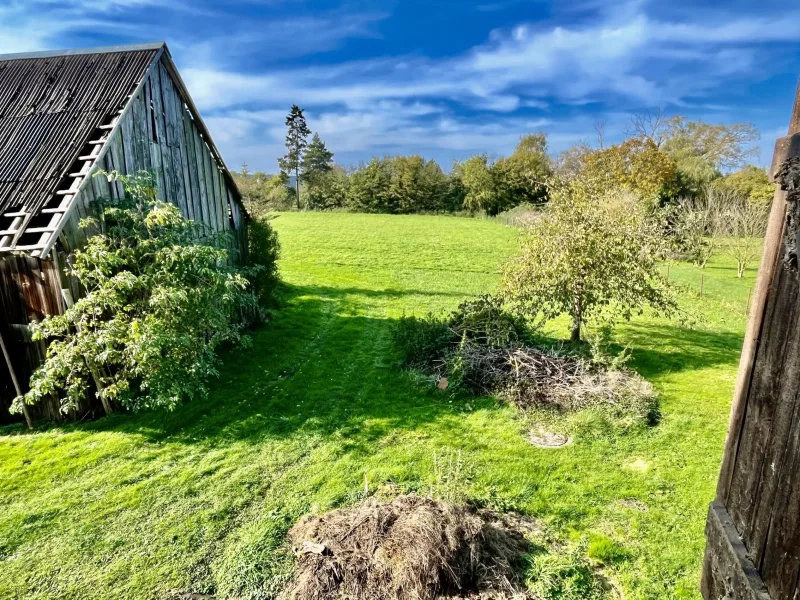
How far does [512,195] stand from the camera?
56.7 m

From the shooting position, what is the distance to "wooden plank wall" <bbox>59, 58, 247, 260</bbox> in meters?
7.91

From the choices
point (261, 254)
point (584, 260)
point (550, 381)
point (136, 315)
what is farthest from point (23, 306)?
point (584, 260)

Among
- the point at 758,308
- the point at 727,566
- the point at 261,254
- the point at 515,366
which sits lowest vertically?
the point at 515,366

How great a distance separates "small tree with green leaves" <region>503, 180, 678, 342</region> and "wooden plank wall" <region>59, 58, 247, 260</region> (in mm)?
7220

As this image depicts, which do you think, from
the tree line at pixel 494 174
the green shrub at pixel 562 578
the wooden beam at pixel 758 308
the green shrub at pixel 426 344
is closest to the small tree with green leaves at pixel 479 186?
the tree line at pixel 494 174

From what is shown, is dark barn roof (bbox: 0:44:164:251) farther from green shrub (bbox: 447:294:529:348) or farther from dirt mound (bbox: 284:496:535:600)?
green shrub (bbox: 447:294:529:348)

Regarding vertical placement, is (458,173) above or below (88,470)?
above

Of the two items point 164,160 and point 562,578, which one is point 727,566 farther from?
point 164,160

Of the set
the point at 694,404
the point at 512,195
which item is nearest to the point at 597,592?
the point at 694,404

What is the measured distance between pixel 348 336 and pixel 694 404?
837 centimetres

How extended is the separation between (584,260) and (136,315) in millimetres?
8622

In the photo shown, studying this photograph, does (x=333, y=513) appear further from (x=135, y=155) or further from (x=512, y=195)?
(x=512, y=195)

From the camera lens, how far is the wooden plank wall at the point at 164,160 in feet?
26.0

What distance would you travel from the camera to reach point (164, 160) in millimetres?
9812
